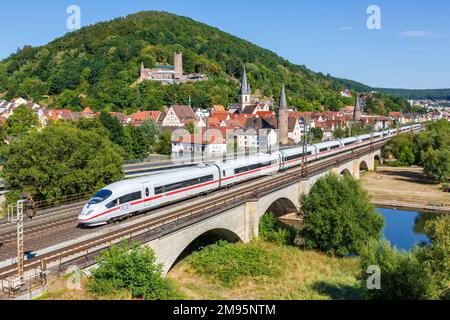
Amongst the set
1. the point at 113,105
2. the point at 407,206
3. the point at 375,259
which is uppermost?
the point at 113,105

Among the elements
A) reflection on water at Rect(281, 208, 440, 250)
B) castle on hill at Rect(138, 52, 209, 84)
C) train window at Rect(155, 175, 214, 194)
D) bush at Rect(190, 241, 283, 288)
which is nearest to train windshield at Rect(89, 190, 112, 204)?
train window at Rect(155, 175, 214, 194)

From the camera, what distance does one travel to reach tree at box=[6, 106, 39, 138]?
6050cm

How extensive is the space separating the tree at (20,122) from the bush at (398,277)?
53518 millimetres

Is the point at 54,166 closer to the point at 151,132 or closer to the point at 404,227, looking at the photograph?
the point at 404,227

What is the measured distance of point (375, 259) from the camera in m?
21.8

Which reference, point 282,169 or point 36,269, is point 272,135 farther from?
point 36,269

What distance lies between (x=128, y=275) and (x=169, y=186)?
39.0 feet

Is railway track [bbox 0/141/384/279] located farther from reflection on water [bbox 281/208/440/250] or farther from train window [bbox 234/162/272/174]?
reflection on water [bbox 281/208/440/250]

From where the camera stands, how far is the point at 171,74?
18350cm

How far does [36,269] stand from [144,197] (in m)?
9.99

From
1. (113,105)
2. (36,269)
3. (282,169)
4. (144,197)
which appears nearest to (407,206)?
(282,169)

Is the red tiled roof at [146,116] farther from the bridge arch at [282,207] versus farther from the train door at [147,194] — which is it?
the train door at [147,194]

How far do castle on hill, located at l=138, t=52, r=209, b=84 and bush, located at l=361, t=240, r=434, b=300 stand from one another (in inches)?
6242

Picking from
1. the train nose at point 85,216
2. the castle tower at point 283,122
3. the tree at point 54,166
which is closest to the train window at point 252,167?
the tree at point 54,166
